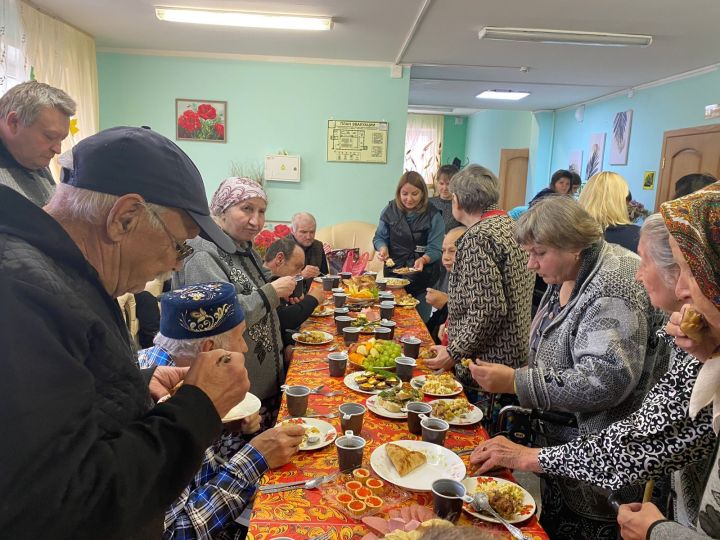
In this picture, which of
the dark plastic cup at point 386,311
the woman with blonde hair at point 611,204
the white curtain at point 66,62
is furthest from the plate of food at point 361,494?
the white curtain at point 66,62

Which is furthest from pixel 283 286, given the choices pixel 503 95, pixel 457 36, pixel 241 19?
pixel 503 95

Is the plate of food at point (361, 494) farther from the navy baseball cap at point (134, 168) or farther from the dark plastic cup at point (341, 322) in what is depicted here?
the dark plastic cup at point (341, 322)

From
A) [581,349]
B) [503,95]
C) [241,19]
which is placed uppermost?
[503,95]

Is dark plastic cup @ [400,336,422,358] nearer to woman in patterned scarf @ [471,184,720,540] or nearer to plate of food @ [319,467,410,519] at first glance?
woman in patterned scarf @ [471,184,720,540]

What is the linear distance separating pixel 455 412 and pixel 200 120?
4.96 meters

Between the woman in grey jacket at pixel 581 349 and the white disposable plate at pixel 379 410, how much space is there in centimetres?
34

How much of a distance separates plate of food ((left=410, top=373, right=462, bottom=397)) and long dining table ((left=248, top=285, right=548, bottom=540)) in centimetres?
21

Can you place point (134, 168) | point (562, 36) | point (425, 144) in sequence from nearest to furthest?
point (134, 168), point (562, 36), point (425, 144)

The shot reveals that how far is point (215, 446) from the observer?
167 centimetres

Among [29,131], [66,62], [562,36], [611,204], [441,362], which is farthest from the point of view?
[66,62]

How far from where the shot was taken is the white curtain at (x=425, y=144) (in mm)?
11508

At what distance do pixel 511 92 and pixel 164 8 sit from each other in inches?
206

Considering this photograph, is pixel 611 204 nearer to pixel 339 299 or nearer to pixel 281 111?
pixel 339 299

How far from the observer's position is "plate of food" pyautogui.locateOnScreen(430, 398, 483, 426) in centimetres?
163
